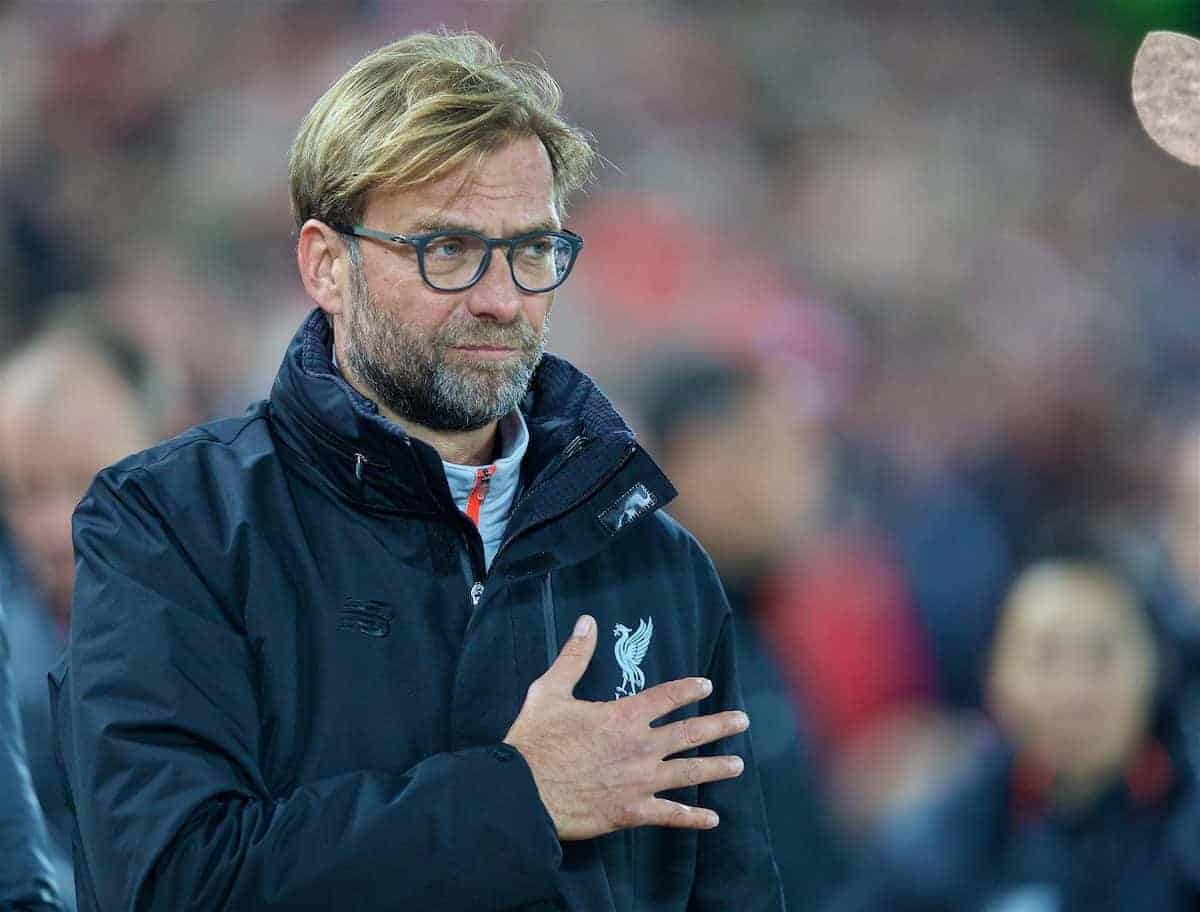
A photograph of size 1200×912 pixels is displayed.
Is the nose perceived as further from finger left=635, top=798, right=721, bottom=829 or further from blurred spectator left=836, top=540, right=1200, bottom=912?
blurred spectator left=836, top=540, right=1200, bottom=912

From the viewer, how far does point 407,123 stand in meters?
1.79

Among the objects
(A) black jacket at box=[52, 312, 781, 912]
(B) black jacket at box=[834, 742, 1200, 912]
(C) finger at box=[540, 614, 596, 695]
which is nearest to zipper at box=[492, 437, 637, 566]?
(A) black jacket at box=[52, 312, 781, 912]

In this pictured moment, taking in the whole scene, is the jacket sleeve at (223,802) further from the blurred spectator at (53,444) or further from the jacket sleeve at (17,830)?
the blurred spectator at (53,444)

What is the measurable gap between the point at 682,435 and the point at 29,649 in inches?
61.7

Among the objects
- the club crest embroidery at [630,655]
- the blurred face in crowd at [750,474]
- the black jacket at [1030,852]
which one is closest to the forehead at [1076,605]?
the black jacket at [1030,852]

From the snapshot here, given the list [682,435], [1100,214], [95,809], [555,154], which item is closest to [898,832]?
[682,435]

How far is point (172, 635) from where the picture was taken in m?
1.60

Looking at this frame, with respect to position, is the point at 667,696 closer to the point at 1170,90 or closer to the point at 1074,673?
the point at 1074,673

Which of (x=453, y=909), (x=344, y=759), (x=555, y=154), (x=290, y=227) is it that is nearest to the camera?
(x=453, y=909)

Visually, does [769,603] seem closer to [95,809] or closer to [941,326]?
[941,326]

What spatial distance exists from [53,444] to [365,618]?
230 cm

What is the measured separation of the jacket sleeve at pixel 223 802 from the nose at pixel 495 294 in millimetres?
426

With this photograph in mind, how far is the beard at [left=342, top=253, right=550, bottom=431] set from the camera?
72.0 inches

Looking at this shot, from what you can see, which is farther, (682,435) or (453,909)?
(682,435)
